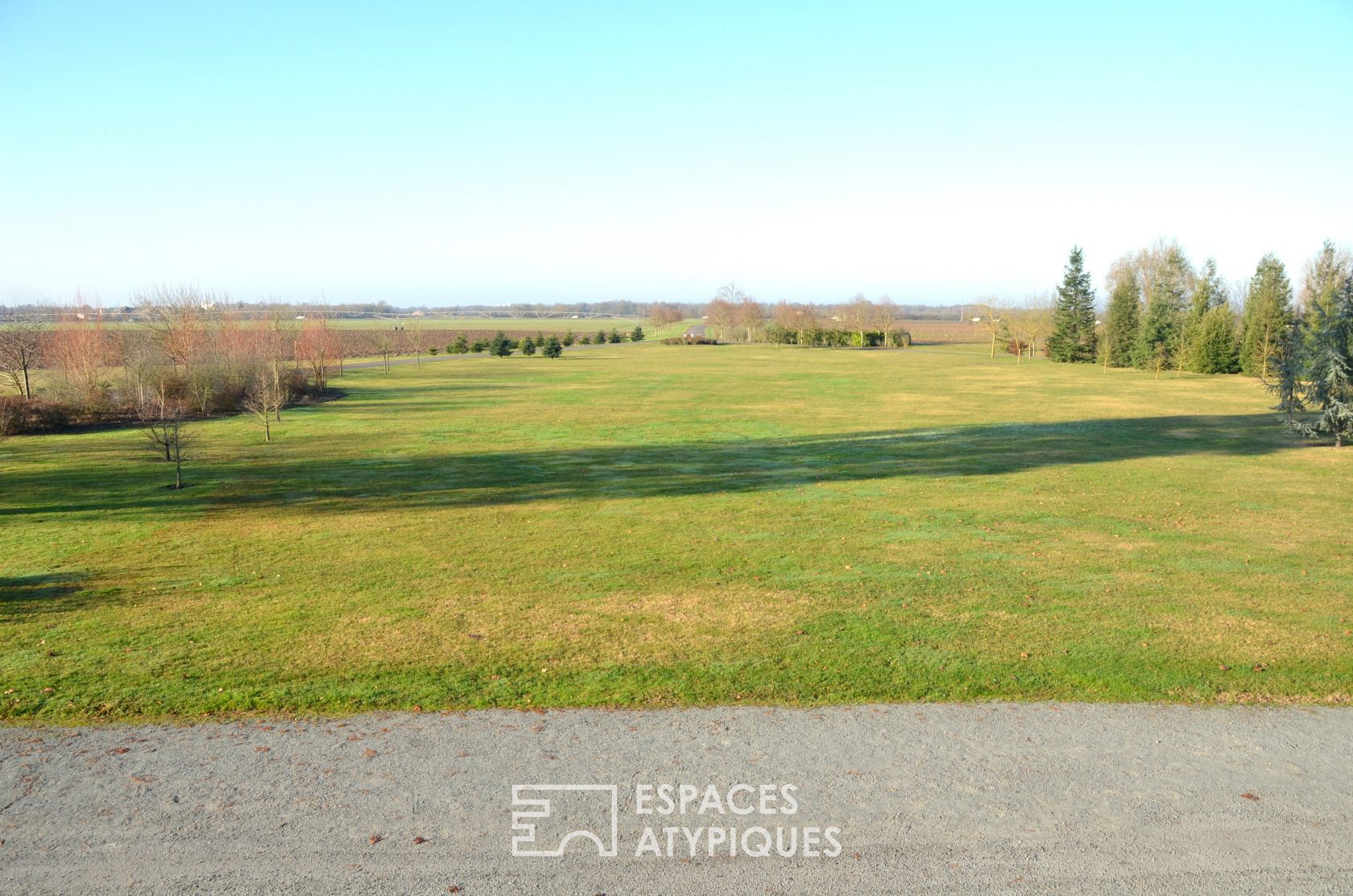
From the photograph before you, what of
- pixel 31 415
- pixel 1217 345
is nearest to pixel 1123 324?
pixel 1217 345

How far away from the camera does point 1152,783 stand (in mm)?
5781

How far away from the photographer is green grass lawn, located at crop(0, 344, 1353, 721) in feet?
24.9

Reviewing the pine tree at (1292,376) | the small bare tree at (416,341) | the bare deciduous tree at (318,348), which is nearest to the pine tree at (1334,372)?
the pine tree at (1292,376)

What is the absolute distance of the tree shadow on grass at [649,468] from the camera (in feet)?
52.7

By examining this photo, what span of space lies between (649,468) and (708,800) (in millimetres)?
13791

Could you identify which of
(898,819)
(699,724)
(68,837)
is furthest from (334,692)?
(898,819)

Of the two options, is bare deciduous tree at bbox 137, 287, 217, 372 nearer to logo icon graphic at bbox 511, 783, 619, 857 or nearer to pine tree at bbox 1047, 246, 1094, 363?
logo icon graphic at bbox 511, 783, 619, 857

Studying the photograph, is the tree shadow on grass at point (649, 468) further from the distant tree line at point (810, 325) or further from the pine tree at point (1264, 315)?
the distant tree line at point (810, 325)

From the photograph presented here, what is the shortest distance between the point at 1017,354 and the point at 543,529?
205ft

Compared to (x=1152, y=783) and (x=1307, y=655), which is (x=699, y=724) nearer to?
(x=1152, y=783)

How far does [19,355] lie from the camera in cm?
2909

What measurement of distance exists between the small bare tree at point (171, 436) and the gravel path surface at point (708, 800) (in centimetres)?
1278

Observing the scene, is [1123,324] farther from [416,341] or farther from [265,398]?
[265,398]

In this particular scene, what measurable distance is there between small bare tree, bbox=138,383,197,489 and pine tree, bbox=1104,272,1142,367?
2224 inches
